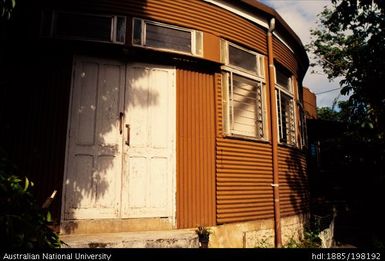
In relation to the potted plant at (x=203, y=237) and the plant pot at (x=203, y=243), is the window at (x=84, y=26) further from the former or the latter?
the plant pot at (x=203, y=243)

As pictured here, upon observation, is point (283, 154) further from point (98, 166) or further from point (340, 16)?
point (98, 166)

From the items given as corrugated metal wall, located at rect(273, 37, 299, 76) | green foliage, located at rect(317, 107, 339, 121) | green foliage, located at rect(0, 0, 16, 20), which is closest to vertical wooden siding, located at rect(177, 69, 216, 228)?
corrugated metal wall, located at rect(273, 37, 299, 76)

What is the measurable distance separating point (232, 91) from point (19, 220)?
493 cm

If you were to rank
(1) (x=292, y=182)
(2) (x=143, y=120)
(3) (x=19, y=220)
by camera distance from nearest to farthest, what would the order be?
1. (3) (x=19, y=220)
2. (2) (x=143, y=120)
3. (1) (x=292, y=182)

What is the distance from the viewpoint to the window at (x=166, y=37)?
592 centimetres

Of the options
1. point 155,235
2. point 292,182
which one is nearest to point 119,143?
point 155,235

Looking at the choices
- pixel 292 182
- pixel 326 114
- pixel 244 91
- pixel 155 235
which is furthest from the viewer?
pixel 326 114

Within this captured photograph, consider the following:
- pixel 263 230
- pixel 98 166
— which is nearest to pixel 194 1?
pixel 98 166

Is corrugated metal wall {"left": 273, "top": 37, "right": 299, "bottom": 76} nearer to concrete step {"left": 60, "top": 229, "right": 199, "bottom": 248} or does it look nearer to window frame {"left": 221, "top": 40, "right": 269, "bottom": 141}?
window frame {"left": 221, "top": 40, "right": 269, "bottom": 141}

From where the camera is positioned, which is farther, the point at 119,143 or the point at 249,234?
the point at 249,234

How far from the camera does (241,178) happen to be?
255 inches

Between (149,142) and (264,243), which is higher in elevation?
(149,142)

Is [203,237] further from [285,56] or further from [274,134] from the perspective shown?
[285,56]

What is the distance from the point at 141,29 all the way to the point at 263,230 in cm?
496
